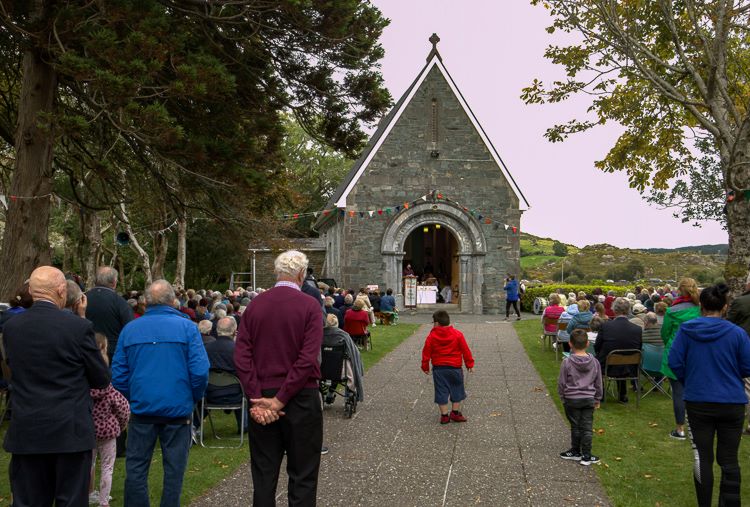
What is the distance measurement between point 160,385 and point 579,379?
171 inches

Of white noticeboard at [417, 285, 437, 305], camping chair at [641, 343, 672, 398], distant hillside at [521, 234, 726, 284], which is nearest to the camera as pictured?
camping chair at [641, 343, 672, 398]

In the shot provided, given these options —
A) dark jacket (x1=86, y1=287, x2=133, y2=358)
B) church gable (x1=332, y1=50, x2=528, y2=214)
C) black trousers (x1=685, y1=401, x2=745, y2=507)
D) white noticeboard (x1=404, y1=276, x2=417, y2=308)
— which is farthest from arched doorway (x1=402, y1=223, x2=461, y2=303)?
black trousers (x1=685, y1=401, x2=745, y2=507)

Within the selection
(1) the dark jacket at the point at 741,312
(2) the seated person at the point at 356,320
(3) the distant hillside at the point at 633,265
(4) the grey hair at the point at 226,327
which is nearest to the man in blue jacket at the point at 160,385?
(4) the grey hair at the point at 226,327

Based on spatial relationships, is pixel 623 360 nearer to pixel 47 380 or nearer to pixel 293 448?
pixel 293 448

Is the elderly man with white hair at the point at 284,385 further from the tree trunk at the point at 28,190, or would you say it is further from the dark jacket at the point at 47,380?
the tree trunk at the point at 28,190

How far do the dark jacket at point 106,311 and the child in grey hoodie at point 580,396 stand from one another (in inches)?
184

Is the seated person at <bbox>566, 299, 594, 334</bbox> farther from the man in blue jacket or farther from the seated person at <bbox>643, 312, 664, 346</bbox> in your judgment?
the man in blue jacket

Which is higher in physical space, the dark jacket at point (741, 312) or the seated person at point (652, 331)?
the dark jacket at point (741, 312)

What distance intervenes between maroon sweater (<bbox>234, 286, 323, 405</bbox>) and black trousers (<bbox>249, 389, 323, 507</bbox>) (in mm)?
97

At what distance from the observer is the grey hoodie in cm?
685

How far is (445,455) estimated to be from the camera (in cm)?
691

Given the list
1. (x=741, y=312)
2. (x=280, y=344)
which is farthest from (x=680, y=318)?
(x=280, y=344)

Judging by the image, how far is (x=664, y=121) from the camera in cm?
1451

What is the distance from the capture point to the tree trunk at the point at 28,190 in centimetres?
1005
